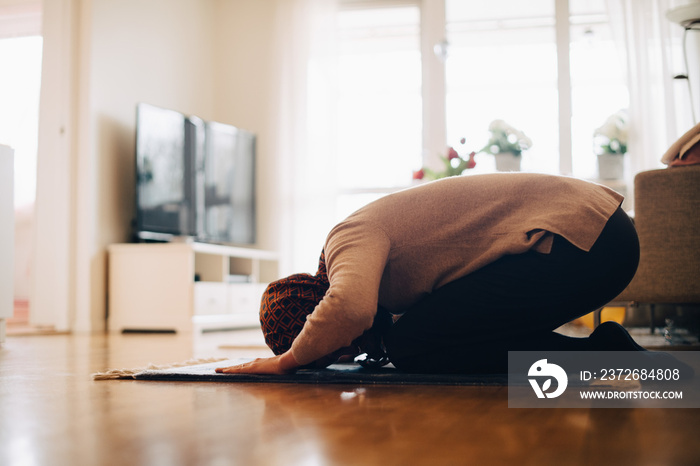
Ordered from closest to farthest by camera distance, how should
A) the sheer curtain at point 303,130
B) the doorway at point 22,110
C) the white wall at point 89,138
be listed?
the white wall at point 89,138, the sheer curtain at point 303,130, the doorway at point 22,110

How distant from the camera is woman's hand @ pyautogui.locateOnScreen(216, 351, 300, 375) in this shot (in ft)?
5.05

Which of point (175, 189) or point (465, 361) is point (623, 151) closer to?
point (175, 189)

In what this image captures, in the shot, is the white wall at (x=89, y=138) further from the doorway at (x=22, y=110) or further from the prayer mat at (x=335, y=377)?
the prayer mat at (x=335, y=377)

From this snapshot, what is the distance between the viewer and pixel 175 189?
498 centimetres

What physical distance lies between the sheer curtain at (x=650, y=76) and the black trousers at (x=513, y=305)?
416 centimetres

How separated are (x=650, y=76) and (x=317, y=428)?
17.0ft

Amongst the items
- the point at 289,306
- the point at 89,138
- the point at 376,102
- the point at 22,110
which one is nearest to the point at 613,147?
Answer: the point at 376,102

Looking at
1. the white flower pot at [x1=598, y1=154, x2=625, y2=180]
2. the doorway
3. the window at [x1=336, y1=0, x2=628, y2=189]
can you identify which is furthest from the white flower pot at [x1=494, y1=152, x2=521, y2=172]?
the doorway

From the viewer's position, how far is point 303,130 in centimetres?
591

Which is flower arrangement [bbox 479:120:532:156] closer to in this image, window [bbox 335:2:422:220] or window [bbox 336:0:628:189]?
window [bbox 336:0:628:189]

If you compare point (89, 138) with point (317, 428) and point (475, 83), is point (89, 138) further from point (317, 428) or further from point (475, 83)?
point (317, 428)

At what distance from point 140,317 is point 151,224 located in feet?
1.99

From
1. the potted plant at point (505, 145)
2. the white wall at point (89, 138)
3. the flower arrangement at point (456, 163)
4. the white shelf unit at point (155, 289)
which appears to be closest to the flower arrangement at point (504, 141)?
the potted plant at point (505, 145)

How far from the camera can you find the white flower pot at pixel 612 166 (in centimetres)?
548
